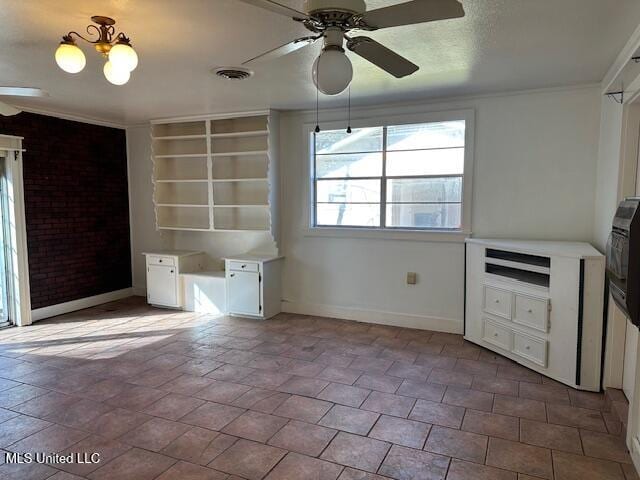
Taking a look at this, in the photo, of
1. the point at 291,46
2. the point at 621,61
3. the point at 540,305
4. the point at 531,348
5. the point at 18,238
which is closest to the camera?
the point at 291,46

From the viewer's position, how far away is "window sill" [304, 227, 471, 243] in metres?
4.55

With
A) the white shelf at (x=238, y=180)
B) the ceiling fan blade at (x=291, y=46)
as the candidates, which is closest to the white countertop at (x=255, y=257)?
the white shelf at (x=238, y=180)

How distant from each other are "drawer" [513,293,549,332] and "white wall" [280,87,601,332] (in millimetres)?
911

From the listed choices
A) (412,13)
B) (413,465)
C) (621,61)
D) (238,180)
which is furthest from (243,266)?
(621,61)

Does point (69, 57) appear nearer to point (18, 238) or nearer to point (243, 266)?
point (243, 266)

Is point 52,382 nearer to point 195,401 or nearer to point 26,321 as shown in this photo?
point 195,401

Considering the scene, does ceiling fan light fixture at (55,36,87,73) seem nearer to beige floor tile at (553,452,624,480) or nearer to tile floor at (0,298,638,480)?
tile floor at (0,298,638,480)

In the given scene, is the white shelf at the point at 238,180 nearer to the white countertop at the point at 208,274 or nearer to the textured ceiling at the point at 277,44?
the textured ceiling at the point at 277,44

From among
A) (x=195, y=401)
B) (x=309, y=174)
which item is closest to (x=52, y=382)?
(x=195, y=401)

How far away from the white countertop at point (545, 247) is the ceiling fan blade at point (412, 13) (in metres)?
2.29

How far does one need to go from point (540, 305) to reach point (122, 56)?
134 inches

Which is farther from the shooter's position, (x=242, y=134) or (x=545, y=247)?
(x=242, y=134)

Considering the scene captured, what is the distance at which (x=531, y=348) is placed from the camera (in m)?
3.56

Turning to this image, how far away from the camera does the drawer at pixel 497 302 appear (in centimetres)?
378
